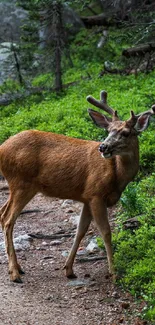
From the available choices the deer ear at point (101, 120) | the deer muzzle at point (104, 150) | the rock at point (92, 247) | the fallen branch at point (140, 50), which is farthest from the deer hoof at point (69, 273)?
the fallen branch at point (140, 50)

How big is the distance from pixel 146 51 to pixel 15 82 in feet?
17.5

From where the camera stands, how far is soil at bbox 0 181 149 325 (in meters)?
6.76

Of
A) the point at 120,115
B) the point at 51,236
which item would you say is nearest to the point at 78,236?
the point at 51,236

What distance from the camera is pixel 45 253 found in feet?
28.7

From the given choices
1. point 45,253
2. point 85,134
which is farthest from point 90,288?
point 85,134

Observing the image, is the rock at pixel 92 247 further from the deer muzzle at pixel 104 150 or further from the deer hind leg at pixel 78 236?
the deer muzzle at pixel 104 150

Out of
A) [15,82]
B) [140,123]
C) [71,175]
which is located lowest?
[15,82]

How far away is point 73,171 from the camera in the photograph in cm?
812

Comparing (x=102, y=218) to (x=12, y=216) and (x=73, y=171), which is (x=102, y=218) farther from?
(x=12, y=216)

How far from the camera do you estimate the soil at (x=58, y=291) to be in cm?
676

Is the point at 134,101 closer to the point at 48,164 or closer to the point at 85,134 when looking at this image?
the point at 85,134

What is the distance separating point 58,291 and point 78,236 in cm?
86

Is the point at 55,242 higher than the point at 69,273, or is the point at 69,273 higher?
the point at 69,273

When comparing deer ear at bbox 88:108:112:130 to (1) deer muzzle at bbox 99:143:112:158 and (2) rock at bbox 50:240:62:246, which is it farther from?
(2) rock at bbox 50:240:62:246
